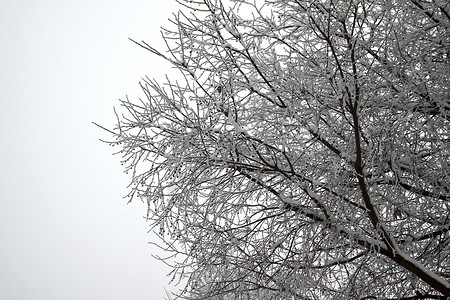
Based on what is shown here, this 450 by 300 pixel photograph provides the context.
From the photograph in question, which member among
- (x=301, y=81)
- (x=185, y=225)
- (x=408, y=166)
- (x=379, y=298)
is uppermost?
(x=301, y=81)

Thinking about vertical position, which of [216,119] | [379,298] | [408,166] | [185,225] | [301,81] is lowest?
[379,298]

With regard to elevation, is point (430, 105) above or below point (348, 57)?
below

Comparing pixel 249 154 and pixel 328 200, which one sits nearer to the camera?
pixel 249 154

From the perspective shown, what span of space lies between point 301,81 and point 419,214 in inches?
66.2

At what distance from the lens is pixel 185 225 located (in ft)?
10.2

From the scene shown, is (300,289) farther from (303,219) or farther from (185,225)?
(185,225)

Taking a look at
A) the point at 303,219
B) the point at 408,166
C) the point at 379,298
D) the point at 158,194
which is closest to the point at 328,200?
the point at 303,219

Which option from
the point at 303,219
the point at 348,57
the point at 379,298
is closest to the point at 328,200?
the point at 303,219

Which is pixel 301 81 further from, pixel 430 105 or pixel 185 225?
pixel 185 225

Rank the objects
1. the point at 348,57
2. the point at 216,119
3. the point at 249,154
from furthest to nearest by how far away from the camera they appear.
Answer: the point at 348,57 → the point at 249,154 → the point at 216,119

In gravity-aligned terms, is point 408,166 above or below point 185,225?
above

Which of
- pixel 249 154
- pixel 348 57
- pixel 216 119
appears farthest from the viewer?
pixel 348 57

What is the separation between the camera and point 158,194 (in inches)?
119

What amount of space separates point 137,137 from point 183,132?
48cm
